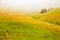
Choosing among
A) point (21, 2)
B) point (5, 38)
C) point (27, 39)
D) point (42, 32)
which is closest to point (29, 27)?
point (42, 32)

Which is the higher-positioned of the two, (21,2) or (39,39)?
(39,39)

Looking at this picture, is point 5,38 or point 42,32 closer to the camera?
point 5,38

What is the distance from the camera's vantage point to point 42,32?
3509 cm

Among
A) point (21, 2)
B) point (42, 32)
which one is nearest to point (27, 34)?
point (42, 32)

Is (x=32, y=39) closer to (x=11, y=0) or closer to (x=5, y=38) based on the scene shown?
(x=5, y=38)

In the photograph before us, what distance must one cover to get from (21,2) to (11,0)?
7.38 metres

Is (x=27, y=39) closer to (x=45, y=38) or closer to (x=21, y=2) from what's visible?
(x=45, y=38)

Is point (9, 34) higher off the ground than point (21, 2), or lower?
higher

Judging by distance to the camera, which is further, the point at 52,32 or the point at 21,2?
the point at 21,2

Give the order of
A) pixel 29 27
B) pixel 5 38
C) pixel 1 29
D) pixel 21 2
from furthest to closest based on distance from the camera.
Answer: pixel 21 2, pixel 29 27, pixel 1 29, pixel 5 38

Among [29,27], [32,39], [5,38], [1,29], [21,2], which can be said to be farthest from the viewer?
[21,2]

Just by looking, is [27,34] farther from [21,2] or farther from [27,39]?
[21,2]

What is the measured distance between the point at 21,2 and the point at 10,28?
3464 inches

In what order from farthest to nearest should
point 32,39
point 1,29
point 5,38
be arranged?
point 1,29 < point 32,39 < point 5,38
